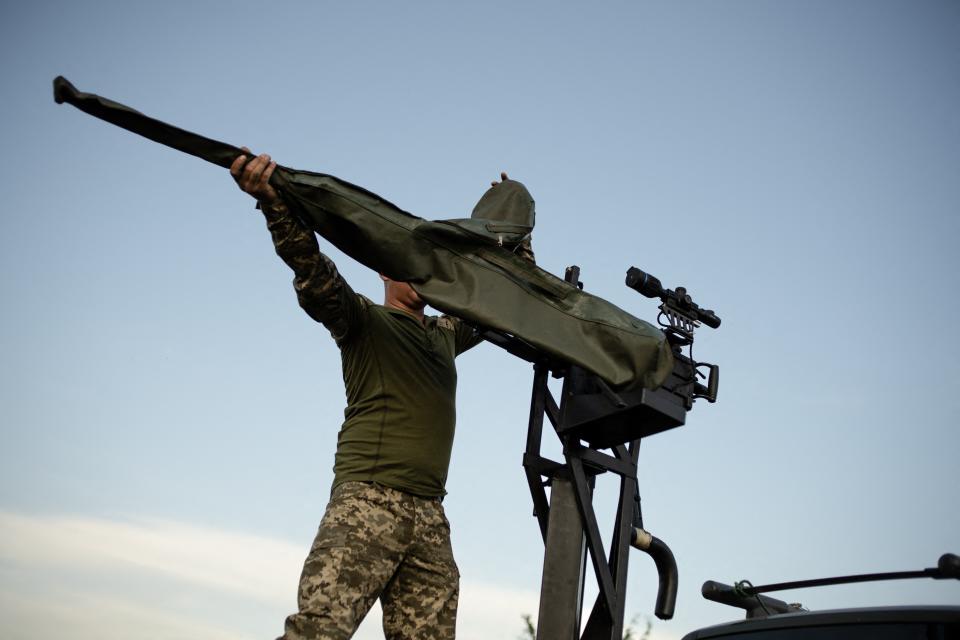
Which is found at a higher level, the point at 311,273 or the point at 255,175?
the point at 255,175

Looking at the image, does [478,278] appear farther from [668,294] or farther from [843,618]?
[843,618]

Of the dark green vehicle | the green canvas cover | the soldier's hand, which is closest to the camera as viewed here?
the dark green vehicle

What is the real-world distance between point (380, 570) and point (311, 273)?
3.37 feet

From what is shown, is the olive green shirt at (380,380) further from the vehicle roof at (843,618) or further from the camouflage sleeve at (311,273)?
the vehicle roof at (843,618)

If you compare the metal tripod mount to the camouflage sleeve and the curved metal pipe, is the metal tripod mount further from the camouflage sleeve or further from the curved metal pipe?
the camouflage sleeve

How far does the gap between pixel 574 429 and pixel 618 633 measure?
0.87 metres

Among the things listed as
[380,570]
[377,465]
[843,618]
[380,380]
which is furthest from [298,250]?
[843,618]

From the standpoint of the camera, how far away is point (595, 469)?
432 cm

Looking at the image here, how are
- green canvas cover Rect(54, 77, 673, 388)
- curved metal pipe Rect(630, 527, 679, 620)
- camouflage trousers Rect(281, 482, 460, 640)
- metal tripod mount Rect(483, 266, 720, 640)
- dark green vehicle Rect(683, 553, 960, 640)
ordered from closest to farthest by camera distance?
dark green vehicle Rect(683, 553, 960, 640) → camouflage trousers Rect(281, 482, 460, 640) → green canvas cover Rect(54, 77, 673, 388) → metal tripod mount Rect(483, 266, 720, 640) → curved metal pipe Rect(630, 527, 679, 620)

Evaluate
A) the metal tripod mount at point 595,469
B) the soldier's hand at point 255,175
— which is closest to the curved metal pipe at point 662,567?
the metal tripod mount at point 595,469

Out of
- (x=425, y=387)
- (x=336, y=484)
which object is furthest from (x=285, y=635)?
(x=425, y=387)

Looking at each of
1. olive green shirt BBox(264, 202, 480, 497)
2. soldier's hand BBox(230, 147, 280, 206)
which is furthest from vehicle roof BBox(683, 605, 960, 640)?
soldier's hand BBox(230, 147, 280, 206)

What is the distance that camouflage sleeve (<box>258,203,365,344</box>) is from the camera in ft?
10.5

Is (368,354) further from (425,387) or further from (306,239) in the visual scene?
(306,239)
